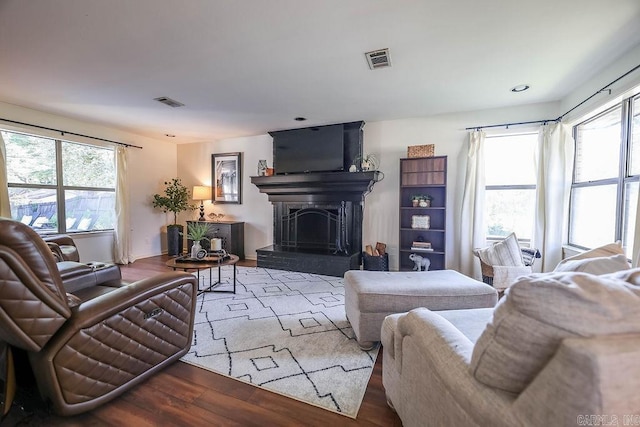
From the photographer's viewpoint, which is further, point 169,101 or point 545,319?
point 169,101

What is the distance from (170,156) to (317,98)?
4023 mm

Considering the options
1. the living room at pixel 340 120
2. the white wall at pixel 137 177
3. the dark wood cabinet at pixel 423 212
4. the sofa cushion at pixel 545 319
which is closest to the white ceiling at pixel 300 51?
the living room at pixel 340 120

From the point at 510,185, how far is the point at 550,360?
380 cm

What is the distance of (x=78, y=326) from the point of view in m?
1.27

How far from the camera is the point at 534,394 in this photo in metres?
0.64

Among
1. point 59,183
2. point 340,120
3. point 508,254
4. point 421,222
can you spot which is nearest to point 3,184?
point 59,183

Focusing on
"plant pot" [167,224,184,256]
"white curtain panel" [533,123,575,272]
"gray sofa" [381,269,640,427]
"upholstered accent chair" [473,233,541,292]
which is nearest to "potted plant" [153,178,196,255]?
"plant pot" [167,224,184,256]

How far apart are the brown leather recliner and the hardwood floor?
93 mm

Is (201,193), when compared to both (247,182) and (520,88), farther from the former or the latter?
(520,88)

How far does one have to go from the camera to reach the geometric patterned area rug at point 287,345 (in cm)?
161

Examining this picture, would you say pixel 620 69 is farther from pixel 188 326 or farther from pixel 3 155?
pixel 3 155

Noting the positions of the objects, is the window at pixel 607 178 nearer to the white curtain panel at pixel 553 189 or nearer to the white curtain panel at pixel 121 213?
the white curtain panel at pixel 553 189

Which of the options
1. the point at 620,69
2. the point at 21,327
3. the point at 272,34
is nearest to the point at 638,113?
the point at 620,69

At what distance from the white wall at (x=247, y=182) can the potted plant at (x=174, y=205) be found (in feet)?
1.05
